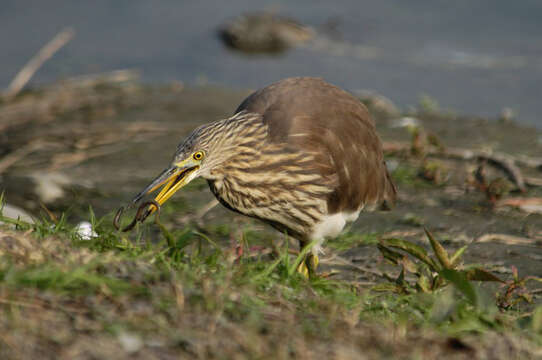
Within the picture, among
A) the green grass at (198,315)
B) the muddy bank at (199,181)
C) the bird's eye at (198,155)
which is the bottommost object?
the muddy bank at (199,181)

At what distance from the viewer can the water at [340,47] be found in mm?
10836

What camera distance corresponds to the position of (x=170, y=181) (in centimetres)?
387

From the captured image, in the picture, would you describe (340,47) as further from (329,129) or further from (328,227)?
(328,227)

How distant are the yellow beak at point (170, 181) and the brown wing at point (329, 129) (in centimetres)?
56

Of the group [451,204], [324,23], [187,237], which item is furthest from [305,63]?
[187,237]

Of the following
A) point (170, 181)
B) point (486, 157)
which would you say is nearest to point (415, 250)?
point (170, 181)

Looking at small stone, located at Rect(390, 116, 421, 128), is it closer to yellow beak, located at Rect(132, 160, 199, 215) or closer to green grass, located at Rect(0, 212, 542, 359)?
yellow beak, located at Rect(132, 160, 199, 215)

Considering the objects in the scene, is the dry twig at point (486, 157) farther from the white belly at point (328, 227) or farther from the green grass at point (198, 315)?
the green grass at point (198, 315)

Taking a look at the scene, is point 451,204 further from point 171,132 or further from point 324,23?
point 324,23

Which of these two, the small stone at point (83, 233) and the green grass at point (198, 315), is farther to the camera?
the small stone at point (83, 233)

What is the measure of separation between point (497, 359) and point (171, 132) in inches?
224

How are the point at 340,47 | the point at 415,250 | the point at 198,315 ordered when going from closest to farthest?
the point at 198,315
the point at 415,250
the point at 340,47

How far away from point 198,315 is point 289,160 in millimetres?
1735

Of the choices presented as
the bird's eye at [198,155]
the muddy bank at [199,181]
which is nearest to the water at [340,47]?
the muddy bank at [199,181]
